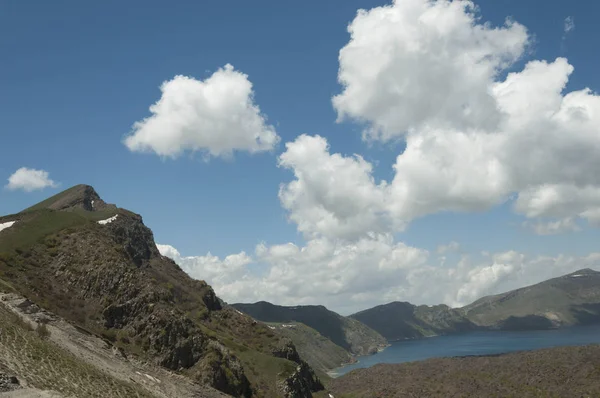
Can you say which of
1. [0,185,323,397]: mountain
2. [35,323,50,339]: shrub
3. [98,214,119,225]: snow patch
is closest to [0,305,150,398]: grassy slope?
[35,323,50,339]: shrub

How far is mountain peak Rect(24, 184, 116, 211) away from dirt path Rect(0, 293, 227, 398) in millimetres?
118454

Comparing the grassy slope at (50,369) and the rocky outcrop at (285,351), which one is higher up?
the grassy slope at (50,369)

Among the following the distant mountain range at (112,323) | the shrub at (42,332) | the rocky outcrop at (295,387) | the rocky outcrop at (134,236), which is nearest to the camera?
the distant mountain range at (112,323)

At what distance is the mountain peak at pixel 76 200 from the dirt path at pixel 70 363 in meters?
118

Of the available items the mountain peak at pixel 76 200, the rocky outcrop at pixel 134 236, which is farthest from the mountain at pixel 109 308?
the mountain peak at pixel 76 200

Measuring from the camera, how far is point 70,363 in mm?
37719

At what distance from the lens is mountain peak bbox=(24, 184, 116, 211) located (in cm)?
16662

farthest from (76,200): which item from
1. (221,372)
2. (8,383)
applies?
(8,383)

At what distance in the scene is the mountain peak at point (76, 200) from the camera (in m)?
167

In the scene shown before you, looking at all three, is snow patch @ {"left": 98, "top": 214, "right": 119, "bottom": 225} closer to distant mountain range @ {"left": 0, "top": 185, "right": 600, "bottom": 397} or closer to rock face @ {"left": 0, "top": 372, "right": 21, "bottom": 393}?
distant mountain range @ {"left": 0, "top": 185, "right": 600, "bottom": 397}

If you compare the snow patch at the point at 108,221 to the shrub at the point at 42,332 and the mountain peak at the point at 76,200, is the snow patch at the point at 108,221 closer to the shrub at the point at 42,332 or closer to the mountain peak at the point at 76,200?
the mountain peak at the point at 76,200

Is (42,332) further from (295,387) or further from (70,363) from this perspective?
(295,387)

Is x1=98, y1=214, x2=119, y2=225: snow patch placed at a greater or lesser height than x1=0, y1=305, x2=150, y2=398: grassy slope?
greater

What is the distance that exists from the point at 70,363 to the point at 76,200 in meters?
151
